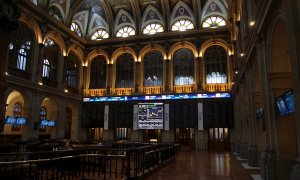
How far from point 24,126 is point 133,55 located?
1217cm

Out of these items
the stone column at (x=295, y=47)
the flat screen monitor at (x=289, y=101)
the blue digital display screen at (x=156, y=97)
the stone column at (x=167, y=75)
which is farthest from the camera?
the stone column at (x=167, y=75)

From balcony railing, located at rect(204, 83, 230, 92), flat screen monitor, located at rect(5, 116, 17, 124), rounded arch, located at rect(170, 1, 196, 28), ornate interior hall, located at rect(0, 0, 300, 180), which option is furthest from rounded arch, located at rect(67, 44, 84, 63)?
balcony railing, located at rect(204, 83, 230, 92)

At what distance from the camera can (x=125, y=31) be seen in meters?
27.2

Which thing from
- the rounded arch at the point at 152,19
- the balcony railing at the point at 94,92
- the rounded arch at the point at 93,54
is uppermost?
the rounded arch at the point at 152,19

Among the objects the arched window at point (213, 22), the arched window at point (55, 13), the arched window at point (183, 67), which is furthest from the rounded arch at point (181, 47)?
the arched window at point (55, 13)

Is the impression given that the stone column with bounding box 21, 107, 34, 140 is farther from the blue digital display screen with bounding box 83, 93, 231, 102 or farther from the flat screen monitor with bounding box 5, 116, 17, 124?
the blue digital display screen with bounding box 83, 93, 231, 102

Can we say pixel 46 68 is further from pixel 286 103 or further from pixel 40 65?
pixel 286 103

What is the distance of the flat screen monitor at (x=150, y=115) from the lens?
2288 cm

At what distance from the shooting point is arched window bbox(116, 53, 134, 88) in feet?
84.4

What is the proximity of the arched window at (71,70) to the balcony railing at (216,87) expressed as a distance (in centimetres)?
1318

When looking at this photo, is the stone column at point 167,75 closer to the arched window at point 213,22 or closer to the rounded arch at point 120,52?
the rounded arch at point 120,52

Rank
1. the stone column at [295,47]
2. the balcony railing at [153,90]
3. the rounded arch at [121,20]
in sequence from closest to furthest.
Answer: the stone column at [295,47], the balcony railing at [153,90], the rounded arch at [121,20]

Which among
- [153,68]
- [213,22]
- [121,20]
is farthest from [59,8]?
[213,22]

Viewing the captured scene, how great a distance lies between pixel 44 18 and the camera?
20438 mm
